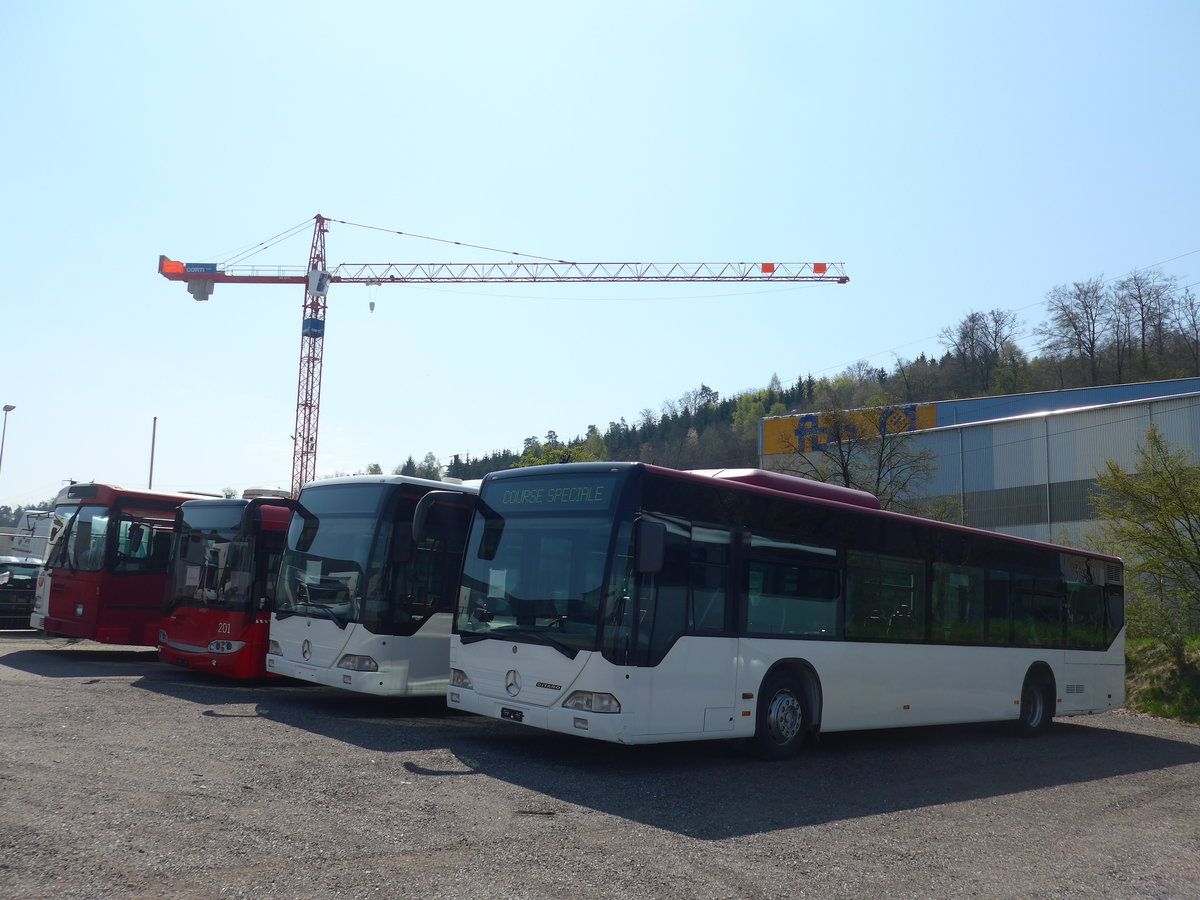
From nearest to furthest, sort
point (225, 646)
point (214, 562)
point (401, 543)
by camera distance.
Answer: point (401, 543) < point (225, 646) < point (214, 562)

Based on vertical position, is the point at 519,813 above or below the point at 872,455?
below

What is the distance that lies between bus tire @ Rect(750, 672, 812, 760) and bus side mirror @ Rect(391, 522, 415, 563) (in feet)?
15.6

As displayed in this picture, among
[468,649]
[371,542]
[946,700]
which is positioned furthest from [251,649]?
[946,700]

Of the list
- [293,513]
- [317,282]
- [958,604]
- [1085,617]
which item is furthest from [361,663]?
[317,282]

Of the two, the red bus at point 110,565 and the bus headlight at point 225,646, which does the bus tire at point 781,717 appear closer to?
the bus headlight at point 225,646

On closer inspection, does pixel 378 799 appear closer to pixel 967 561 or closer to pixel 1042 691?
pixel 967 561

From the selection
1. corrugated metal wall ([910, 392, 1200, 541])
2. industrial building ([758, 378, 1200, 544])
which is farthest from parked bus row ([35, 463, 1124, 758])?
corrugated metal wall ([910, 392, 1200, 541])

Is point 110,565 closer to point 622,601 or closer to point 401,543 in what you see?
point 401,543

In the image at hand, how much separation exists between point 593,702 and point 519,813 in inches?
72.7

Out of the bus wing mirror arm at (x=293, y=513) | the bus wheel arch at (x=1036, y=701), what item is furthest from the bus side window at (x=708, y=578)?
the bus wheel arch at (x=1036, y=701)

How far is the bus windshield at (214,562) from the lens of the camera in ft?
48.6

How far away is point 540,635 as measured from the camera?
388 inches

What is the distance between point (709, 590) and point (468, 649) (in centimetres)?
264

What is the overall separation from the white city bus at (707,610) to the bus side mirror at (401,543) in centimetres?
61
